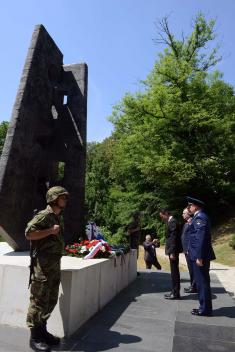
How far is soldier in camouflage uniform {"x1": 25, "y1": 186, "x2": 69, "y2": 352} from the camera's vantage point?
4.00 metres

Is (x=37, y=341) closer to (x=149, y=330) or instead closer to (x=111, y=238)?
(x=149, y=330)

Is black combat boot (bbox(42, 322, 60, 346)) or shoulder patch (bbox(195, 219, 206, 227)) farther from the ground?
shoulder patch (bbox(195, 219, 206, 227))

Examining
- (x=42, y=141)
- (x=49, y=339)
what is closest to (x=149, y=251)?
(x=42, y=141)

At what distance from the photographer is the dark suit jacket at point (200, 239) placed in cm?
579

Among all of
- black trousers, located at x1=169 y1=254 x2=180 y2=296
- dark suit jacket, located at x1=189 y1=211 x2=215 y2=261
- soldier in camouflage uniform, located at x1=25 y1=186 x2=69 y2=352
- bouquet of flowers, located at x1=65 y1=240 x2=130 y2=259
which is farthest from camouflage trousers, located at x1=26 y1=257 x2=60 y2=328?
black trousers, located at x1=169 y1=254 x2=180 y2=296

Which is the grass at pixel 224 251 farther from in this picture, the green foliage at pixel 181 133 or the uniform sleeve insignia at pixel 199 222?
the uniform sleeve insignia at pixel 199 222

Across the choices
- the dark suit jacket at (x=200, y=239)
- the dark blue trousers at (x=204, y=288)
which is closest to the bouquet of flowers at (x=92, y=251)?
the dark suit jacket at (x=200, y=239)

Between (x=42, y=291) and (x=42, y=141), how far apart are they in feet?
16.1

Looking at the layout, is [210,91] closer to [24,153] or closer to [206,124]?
[206,124]

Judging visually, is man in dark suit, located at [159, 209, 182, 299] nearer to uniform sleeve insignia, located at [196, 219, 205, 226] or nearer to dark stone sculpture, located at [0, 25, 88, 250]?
uniform sleeve insignia, located at [196, 219, 205, 226]

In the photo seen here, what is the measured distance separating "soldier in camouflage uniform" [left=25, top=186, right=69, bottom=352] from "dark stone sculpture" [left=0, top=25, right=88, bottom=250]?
Answer: 3010 mm

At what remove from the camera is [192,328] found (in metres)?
5.09

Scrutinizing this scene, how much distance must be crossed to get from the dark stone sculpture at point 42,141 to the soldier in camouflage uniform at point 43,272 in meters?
3.01

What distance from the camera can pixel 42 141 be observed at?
838cm
